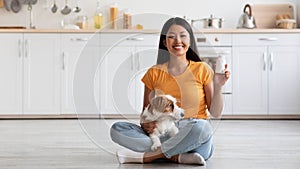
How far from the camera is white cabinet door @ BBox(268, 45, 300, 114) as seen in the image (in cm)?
511

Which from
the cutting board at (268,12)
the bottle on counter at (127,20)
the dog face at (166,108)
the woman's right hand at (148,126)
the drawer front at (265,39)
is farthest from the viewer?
the cutting board at (268,12)

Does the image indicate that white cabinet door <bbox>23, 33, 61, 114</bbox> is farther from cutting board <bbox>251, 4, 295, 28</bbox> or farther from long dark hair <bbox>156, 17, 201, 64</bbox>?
long dark hair <bbox>156, 17, 201, 64</bbox>

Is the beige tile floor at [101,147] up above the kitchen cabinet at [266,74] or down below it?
below

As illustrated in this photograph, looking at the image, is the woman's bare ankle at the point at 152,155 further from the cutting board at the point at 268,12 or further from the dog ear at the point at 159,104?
the cutting board at the point at 268,12

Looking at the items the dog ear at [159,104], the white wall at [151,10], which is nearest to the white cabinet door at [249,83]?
the white wall at [151,10]

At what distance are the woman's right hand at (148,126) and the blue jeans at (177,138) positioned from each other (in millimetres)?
20

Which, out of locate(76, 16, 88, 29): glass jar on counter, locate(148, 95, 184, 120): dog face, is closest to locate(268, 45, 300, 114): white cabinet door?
locate(76, 16, 88, 29): glass jar on counter

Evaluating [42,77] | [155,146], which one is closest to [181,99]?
[155,146]

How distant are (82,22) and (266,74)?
2.01m

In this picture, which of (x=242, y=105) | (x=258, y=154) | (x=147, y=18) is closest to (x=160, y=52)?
(x=147, y=18)

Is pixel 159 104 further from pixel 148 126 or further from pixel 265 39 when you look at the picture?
pixel 265 39

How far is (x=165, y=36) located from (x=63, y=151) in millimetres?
915

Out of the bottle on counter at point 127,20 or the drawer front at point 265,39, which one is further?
the drawer front at point 265,39

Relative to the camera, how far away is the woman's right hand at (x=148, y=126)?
2.28 m
